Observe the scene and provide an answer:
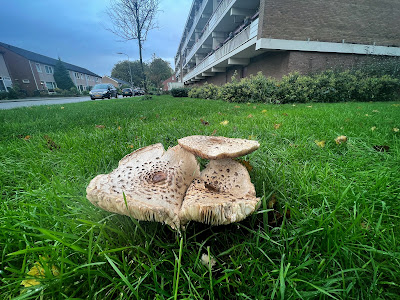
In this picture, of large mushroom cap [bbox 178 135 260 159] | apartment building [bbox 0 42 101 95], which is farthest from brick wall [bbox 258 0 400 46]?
apartment building [bbox 0 42 101 95]

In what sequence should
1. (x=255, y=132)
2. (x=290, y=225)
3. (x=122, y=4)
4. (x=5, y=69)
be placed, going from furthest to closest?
(x=5, y=69) < (x=122, y=4) < (x=255, y=132) < (x=290, y=225)

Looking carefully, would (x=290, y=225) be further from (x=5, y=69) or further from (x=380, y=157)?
(x=5, y=69)

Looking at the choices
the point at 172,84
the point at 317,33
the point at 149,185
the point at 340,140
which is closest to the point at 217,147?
the point at 149,185

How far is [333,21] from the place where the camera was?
11164 mm

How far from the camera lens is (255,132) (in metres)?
2.74

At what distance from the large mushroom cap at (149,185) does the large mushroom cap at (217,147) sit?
0.10m

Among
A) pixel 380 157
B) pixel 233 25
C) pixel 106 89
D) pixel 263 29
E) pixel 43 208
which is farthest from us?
pixel 106 89

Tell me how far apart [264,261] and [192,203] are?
44cm

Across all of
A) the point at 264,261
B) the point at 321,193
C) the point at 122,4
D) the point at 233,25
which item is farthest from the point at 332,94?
the point at 122,4

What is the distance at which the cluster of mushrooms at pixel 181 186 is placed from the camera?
0.81 metres

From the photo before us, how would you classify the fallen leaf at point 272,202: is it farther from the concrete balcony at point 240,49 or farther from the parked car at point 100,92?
the parked car at point 100,92

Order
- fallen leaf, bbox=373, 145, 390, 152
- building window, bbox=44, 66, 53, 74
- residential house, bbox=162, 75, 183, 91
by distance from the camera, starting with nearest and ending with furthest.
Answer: fallen leaf, bbox=373, 145, 390, 152
building window, bbox=44, 66, 53, 74
residential house, bbox=162, 75, 183, 91

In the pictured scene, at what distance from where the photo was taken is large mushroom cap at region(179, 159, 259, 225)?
796 mm

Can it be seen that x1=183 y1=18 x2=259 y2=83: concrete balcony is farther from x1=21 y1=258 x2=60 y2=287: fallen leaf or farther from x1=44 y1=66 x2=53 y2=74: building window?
x1=44 y1=66 x2=53 y2=74: building window
